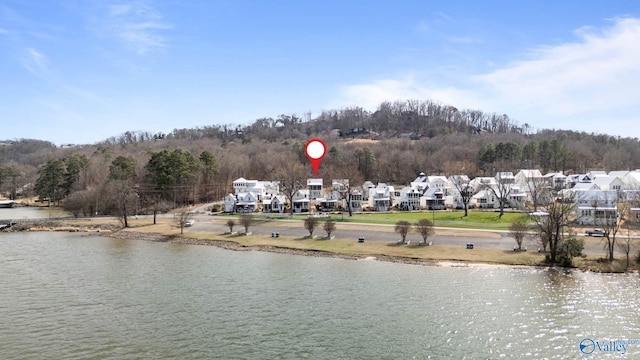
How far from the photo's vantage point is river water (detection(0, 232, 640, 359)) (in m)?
17.7

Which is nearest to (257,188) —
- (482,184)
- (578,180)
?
(482,184)

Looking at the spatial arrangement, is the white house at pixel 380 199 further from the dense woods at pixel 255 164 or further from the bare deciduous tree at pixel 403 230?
the bare deciduous tree at pixel 403 230

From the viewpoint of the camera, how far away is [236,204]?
63.8 m

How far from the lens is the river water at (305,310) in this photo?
1772cm

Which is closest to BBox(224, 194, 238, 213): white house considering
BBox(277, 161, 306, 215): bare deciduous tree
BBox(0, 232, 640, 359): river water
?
BBox(277, 161, 306, 215): bare deciduous tree

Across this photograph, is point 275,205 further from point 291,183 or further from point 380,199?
point 380,199

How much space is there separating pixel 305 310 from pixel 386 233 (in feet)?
72.9

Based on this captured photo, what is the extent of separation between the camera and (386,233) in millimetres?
43281

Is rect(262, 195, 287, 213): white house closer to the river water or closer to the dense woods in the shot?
the dense woods

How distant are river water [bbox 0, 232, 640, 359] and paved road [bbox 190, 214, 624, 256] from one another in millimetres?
7214

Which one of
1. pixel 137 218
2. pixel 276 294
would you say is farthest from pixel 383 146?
pixel 276 294

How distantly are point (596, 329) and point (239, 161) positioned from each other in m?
78.6

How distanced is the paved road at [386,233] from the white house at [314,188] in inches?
718

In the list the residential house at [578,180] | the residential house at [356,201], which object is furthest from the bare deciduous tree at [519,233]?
the residential house at [578,180]
